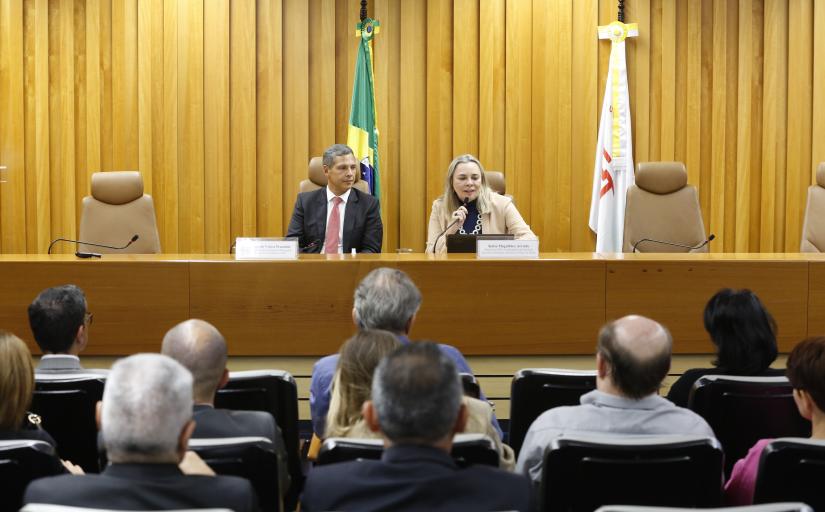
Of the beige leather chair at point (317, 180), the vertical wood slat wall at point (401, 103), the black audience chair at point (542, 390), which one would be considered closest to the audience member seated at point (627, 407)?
the black audience chair at point (542, 390)

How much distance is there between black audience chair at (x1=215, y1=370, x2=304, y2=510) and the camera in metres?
2.75

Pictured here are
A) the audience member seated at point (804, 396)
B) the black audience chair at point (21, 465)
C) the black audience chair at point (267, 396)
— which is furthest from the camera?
the black audience chair at point (267, 396)

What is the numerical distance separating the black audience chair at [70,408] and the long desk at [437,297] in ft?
4.45

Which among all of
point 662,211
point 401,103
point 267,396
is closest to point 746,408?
point 267,396

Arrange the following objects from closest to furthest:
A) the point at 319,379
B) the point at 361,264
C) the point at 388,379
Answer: the point at 388,379
the point at 319,379
the point at 361,264

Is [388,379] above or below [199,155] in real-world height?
below

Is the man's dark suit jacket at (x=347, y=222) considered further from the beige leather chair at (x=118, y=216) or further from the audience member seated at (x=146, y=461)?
the audience member seated at (x=146, y=461)

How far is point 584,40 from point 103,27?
11.7ft

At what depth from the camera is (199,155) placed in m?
7.20

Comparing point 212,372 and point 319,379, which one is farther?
Answer: point 319,379

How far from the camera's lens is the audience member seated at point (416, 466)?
63.6 inches

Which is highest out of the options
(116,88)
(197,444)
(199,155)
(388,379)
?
(116,88)

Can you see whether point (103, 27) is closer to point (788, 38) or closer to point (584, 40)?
point (584, 40)

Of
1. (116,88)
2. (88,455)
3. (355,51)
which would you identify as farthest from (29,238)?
(88,455)
